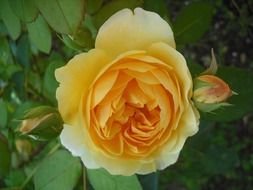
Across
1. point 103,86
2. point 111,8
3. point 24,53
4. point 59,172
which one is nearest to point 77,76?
point 103,86

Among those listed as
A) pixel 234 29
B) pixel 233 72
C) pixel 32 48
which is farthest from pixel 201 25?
pixel 234 29

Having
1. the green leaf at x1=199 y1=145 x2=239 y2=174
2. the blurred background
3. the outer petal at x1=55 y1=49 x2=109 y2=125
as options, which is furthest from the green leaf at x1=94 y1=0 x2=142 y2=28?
the green leaf at x1=199 y1=145 x2=239 y2=174

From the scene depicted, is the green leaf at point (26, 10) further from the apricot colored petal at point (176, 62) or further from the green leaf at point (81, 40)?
the apricot colored petal at point (176, 62)

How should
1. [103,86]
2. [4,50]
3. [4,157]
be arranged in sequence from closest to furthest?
[103,86]
[4,157]
[4,50]

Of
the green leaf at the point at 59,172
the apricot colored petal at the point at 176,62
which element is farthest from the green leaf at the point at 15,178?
the apricot colored petal at the point at 176,62

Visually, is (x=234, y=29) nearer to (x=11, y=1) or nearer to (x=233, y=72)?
(x=233, y=72)

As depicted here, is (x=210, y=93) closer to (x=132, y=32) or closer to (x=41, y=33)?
(x=132, y=32)

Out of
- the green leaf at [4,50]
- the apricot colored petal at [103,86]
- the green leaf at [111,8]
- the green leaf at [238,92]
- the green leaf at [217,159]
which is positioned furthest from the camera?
the green leaf at [217,159]
